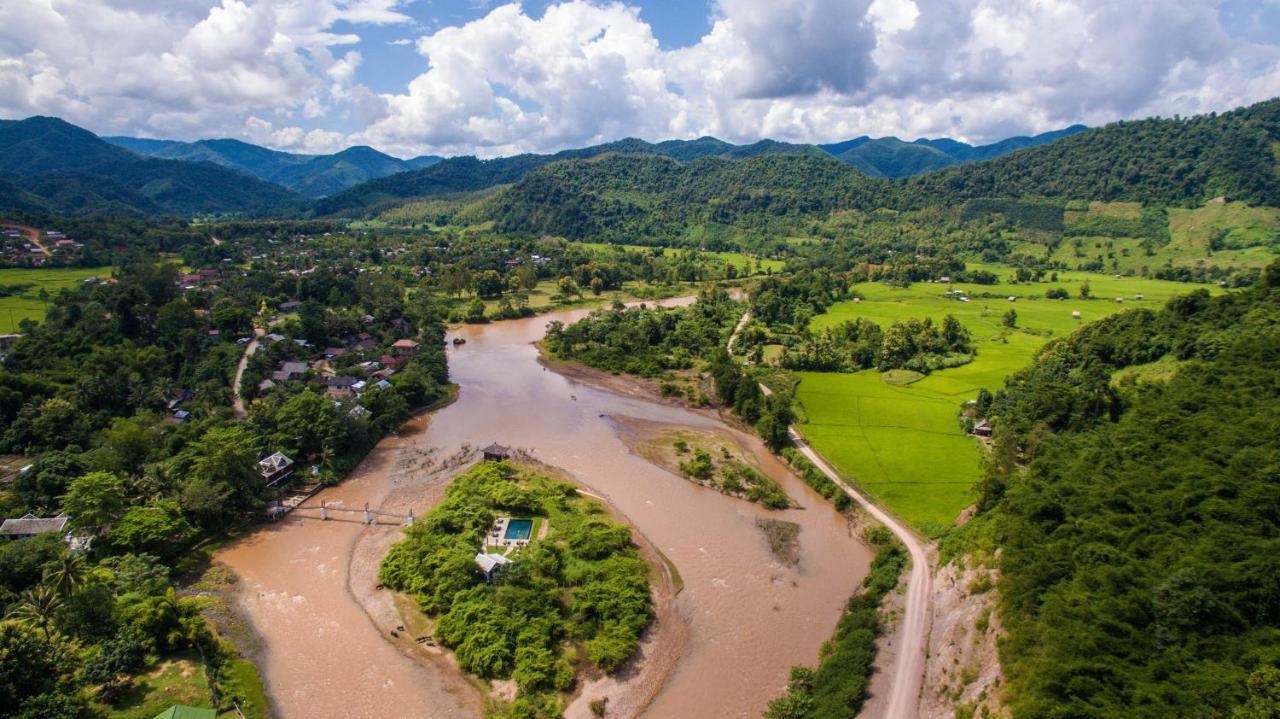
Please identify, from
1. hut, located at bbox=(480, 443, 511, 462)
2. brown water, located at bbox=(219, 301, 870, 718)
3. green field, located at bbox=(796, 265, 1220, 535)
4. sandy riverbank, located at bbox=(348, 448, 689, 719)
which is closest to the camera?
sandy riverbank, located at bbox=(348, 448, 689, 719)

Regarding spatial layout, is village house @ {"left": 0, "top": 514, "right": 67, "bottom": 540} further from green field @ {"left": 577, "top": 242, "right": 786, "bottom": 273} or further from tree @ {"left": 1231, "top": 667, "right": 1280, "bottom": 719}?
green field @ {"left": 577, "top": 242, "right": 786, "bottom": 273}

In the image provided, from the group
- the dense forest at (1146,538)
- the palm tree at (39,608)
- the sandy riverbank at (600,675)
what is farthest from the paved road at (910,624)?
the palm tree at (39,608)

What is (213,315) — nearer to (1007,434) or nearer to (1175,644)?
(1007,434)

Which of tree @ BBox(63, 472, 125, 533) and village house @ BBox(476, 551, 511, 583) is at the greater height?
tree @ BBox(63, 472, 125, 533)

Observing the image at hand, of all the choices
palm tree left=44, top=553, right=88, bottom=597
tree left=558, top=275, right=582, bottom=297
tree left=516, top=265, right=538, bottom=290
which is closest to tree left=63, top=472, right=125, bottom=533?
palm tree left=44, top=553, right=88, bottom=597

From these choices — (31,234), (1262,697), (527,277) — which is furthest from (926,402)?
(31,234)
